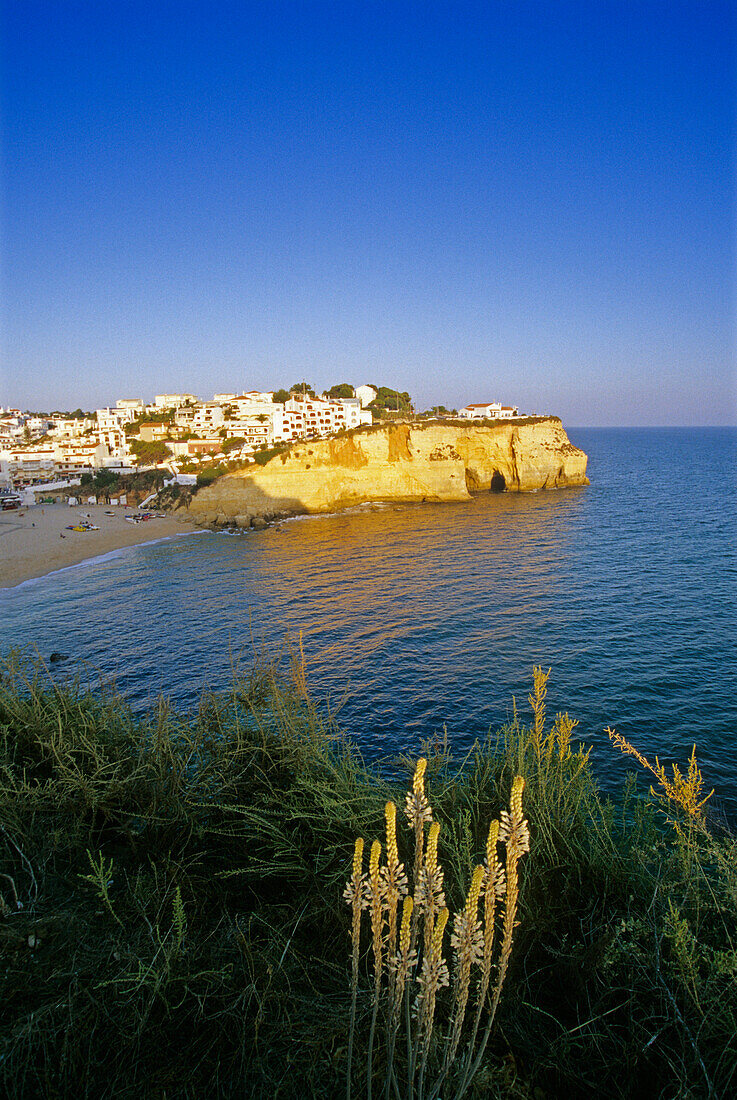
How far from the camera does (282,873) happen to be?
5277mm

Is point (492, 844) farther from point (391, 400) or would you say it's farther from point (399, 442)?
point (391, 400)

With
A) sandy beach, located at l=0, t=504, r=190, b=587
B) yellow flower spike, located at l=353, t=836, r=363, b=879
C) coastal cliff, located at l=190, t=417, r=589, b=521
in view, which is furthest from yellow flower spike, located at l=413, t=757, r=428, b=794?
coastal cliff, located at l=190, t=417, r=589, b=521

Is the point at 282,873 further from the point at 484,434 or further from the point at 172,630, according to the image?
the point at 484,434

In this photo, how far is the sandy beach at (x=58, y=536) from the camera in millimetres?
36594

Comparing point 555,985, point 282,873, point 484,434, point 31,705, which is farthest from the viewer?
point 484,434

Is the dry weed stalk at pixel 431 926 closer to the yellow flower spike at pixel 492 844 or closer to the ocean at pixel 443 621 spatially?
→ the yellow flower spike at pixel 492 844

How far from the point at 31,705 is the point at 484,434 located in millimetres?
55813

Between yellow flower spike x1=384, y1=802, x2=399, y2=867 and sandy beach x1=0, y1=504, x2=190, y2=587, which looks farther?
sandy beach x1=0, y1=504, x2=190, y2=587

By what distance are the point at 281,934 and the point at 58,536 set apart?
1844 inches

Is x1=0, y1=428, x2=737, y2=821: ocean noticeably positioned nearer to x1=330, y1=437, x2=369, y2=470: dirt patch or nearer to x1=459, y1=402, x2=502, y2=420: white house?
x1=330, y1=437, x2=369, y2=470: dirt patch

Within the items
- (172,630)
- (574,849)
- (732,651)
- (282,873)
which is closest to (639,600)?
(732,651)

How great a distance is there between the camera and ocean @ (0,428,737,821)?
48.5 ft

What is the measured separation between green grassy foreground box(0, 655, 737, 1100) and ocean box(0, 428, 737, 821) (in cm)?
223

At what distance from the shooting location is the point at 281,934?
4.48 metres
